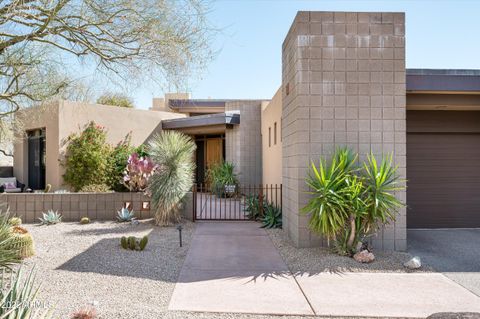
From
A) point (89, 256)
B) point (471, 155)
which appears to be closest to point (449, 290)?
point (471, 155)

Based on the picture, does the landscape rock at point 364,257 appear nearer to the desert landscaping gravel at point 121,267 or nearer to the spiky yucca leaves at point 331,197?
the desert landscaping gravel at point 121,267

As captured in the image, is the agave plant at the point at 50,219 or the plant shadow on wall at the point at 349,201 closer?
the plant shadow on wall at the point at 349,201

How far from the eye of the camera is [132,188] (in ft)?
32.0

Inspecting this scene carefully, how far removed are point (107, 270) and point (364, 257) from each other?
157 inches

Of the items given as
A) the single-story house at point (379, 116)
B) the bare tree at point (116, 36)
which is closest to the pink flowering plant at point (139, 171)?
the single-story house at point (379, 116)

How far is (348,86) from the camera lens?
6117 mm

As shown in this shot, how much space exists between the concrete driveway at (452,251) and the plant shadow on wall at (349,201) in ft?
3.32

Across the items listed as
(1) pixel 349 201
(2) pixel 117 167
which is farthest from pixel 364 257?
(2) pixel 117 167

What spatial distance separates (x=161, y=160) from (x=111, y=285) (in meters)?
4.29

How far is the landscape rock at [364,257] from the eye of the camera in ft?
17.5

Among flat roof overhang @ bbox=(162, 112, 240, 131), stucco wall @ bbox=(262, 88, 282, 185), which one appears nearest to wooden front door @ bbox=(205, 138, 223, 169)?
flat roof overhang @ bbox=(162, 112, 240, 131)

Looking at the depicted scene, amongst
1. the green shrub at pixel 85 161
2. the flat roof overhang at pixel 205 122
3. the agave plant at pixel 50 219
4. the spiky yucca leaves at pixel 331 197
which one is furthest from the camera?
the flat roof overhang at pixel 205 122

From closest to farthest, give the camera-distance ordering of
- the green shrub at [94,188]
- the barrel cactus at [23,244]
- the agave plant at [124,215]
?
the barrel cactus at [23,244], the agave plant at [124,215], the green shrub at [94,188]

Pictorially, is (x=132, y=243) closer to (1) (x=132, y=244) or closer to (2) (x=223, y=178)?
(1) (x=132, y=244)
